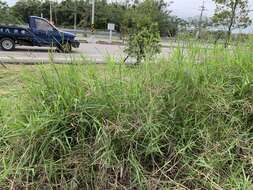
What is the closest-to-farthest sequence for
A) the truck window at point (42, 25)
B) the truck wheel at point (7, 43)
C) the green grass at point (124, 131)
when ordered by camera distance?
the green grass at point (124, 131) < the truck wheel at point (7, 43) < the truck window at point (42, 25)

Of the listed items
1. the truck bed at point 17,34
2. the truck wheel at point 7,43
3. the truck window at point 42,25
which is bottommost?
the truck wheel at point 7,43

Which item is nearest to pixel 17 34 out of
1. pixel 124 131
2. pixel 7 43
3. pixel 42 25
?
pixel 7 43

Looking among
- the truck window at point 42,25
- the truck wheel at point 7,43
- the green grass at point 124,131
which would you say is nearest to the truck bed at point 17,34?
the truck wheel at point 7,43

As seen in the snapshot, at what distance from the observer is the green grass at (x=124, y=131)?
2146mm

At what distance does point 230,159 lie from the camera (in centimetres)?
234

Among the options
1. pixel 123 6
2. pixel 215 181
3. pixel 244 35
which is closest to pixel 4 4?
pixel 244 35

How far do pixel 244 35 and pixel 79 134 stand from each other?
2108 millimetres

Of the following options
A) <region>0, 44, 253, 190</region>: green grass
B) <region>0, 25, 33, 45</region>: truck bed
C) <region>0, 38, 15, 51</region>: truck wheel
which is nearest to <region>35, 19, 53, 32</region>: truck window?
<region>0, 25, 33, 45</region>: truck bed

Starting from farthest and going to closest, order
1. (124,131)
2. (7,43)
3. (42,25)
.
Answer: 1. (42,25)
2. (7,43)
3. (124,131)

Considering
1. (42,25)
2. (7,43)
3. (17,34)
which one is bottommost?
(7,43)

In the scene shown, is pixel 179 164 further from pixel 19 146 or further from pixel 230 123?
pixel 19 146

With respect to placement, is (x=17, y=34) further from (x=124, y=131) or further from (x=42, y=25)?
(x=124, y=131)

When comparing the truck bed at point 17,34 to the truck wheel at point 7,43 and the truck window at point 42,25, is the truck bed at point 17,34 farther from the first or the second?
the truck window at point 42,25

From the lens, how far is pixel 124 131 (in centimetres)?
222
